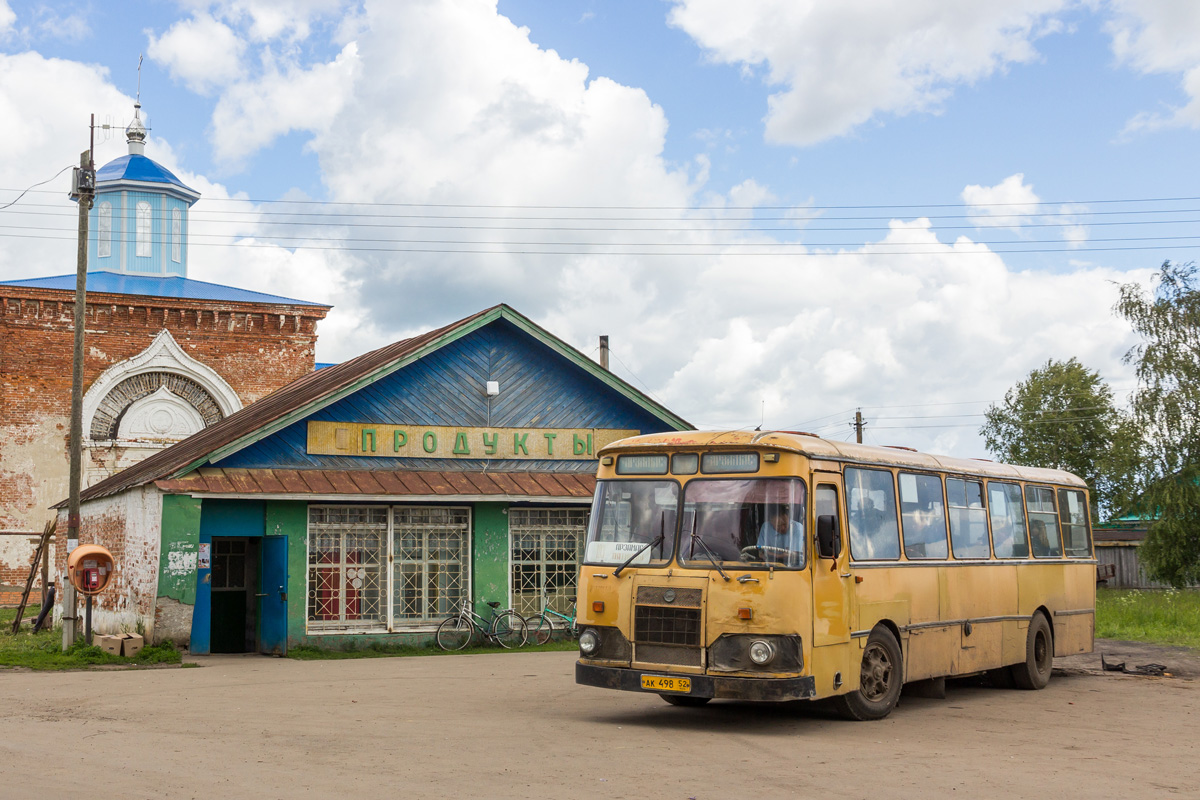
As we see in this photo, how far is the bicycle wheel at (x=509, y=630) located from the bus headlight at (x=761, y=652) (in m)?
11.2

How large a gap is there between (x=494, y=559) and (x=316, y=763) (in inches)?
502

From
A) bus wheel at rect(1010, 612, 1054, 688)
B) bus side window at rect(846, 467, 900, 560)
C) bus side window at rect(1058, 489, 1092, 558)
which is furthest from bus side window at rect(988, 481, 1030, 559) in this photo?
bus side window at rect(846, 467, 900, 560)

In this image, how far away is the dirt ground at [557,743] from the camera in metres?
8.01

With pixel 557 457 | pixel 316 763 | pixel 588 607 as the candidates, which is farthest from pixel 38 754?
pixel 557 457

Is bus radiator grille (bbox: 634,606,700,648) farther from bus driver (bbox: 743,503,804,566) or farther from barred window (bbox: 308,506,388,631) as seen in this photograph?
barred window (bbox: 308,506,388,631)

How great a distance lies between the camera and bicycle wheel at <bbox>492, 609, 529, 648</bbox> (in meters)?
21.1

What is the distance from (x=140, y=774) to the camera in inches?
326

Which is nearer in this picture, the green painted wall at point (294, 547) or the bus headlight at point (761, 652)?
the bus headlight at point (761, 652)

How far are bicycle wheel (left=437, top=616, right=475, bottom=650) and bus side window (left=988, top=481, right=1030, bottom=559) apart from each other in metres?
9.98

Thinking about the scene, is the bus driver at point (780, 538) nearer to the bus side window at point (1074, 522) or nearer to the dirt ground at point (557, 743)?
the dirt ground at point (557, 743)

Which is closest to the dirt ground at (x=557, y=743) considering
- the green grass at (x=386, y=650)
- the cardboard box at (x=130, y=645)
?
the cardboard box at (x=130, y=645)

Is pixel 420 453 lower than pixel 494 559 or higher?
higher

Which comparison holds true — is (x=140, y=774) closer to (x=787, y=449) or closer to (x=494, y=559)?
(x=787, y=449)

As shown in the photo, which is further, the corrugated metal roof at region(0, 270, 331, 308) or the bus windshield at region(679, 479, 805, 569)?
the corrugated metal roof at region(0, 270, 331, 308)
